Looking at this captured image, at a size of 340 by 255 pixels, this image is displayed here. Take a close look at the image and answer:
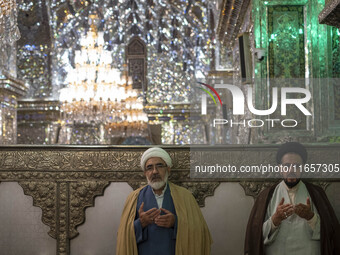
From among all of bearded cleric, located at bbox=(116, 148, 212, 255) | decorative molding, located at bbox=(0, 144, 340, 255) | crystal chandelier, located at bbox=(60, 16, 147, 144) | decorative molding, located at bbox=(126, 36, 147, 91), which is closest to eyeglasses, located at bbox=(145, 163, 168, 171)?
bearded cleric, located at bbox=(116, 148, 212, 255)

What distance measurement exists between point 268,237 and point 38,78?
32.4ft

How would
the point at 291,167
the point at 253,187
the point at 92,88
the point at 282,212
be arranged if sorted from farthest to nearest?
the point at 92,88, the point at 253,187, the point at 291,167, the point at 282,212

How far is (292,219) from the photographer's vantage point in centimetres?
366

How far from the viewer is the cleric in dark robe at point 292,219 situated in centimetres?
354

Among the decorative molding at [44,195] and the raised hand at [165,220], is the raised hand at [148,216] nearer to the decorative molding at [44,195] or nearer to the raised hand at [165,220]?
the raised hand at [165,220]

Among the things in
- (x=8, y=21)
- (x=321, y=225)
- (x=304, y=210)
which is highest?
(x=8, y=21)

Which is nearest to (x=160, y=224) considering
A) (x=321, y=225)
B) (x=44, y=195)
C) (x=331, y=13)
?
(x=321, y=225)

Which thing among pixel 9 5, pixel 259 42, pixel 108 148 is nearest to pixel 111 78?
pixel 9 5

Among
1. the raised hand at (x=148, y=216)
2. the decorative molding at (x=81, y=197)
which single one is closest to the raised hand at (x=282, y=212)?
the raised hand at (x=148, y=216)

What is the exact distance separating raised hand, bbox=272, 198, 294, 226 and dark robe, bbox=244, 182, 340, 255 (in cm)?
14

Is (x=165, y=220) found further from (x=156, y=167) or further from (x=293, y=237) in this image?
(x=293, y=237)

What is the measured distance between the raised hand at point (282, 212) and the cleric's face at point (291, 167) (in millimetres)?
227

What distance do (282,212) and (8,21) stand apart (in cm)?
469

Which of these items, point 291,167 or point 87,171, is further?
point 87,171
